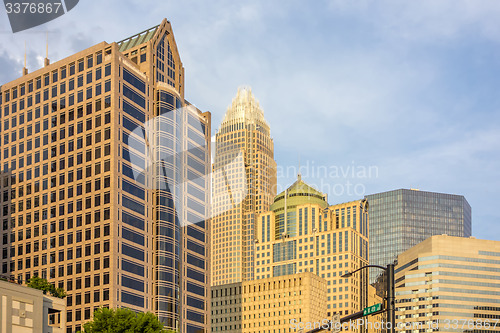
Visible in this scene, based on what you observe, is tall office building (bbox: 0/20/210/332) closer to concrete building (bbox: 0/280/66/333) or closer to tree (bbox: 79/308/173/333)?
tree (bbox: 79/308/173/333)

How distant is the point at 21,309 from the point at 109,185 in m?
70.4

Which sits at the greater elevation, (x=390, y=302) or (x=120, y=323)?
(x=390, y=302)

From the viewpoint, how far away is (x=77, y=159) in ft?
588

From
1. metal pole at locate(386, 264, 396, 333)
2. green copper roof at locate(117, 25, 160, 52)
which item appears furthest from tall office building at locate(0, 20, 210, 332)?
metal pole at locate(386, 264, 396, 333)

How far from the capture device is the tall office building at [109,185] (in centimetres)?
16812

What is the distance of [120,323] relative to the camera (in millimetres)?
112000

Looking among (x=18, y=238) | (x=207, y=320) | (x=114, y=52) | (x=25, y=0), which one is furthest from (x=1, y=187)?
(x=25, y=0)

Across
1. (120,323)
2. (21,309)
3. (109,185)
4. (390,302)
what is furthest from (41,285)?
(390,302)

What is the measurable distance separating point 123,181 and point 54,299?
206 ft

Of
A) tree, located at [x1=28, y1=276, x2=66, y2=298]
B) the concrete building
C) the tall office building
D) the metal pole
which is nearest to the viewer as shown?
the metal pole

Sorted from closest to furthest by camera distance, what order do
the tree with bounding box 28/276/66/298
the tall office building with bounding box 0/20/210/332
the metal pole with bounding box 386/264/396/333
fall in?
the metal pole with bounding box 386/264/396/333, the tree with bounding box 28/276/66/298, the tall office building with bounding box 0/20/210/332

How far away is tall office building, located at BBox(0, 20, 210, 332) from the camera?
168125mm

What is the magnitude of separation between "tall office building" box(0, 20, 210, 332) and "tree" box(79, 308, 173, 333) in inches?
1833

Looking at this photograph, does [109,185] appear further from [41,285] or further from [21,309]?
[21,309]
